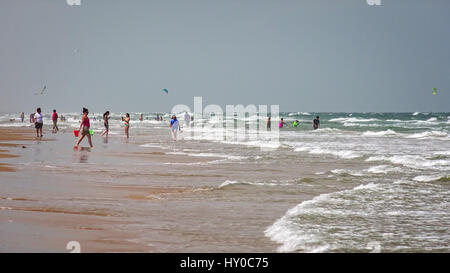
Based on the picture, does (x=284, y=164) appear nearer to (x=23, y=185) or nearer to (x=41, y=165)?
(x=41, y=165)

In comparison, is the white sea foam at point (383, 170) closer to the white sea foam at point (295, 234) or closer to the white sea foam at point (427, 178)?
the white sea foam at point (427, 178)

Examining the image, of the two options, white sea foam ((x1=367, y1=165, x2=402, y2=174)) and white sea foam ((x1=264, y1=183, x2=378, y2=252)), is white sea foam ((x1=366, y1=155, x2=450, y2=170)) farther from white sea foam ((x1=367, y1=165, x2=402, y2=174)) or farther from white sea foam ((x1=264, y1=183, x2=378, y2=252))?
white sea foam ((x1=264, y1=183, x2=378, y2=252))

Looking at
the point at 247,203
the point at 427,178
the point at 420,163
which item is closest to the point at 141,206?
the point at 247,203

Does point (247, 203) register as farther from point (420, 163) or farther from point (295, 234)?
point (420, 163)

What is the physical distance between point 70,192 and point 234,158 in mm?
8650

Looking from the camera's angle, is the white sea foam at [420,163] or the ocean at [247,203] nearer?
the ocean at [247,203]

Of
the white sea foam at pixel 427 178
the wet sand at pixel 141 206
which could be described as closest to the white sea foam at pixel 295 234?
the wet sand at pixel 141 206

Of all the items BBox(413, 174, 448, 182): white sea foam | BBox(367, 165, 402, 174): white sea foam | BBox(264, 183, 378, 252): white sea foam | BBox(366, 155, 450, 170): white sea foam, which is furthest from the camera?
BBox(366, 155, 450, 170): white sea foam

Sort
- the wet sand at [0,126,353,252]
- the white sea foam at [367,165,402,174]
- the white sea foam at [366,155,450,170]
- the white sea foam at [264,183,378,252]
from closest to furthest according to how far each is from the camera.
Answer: the white sea foam at [264,183,378,252] → the wet sand at [0,126,353,252] → the white sea foam at [367,165,402,174] → the white sea foam at [366,155,450,170]

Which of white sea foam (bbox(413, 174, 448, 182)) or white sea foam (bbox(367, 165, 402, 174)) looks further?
white sea foam (bbox(367, 165, 402, 174))

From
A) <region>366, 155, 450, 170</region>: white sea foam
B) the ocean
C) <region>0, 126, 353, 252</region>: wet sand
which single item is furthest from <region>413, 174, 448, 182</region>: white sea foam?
<region>366, 155, 450, 170</region>: white sea foam

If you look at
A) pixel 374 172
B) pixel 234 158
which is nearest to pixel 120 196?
pixel 374 172
